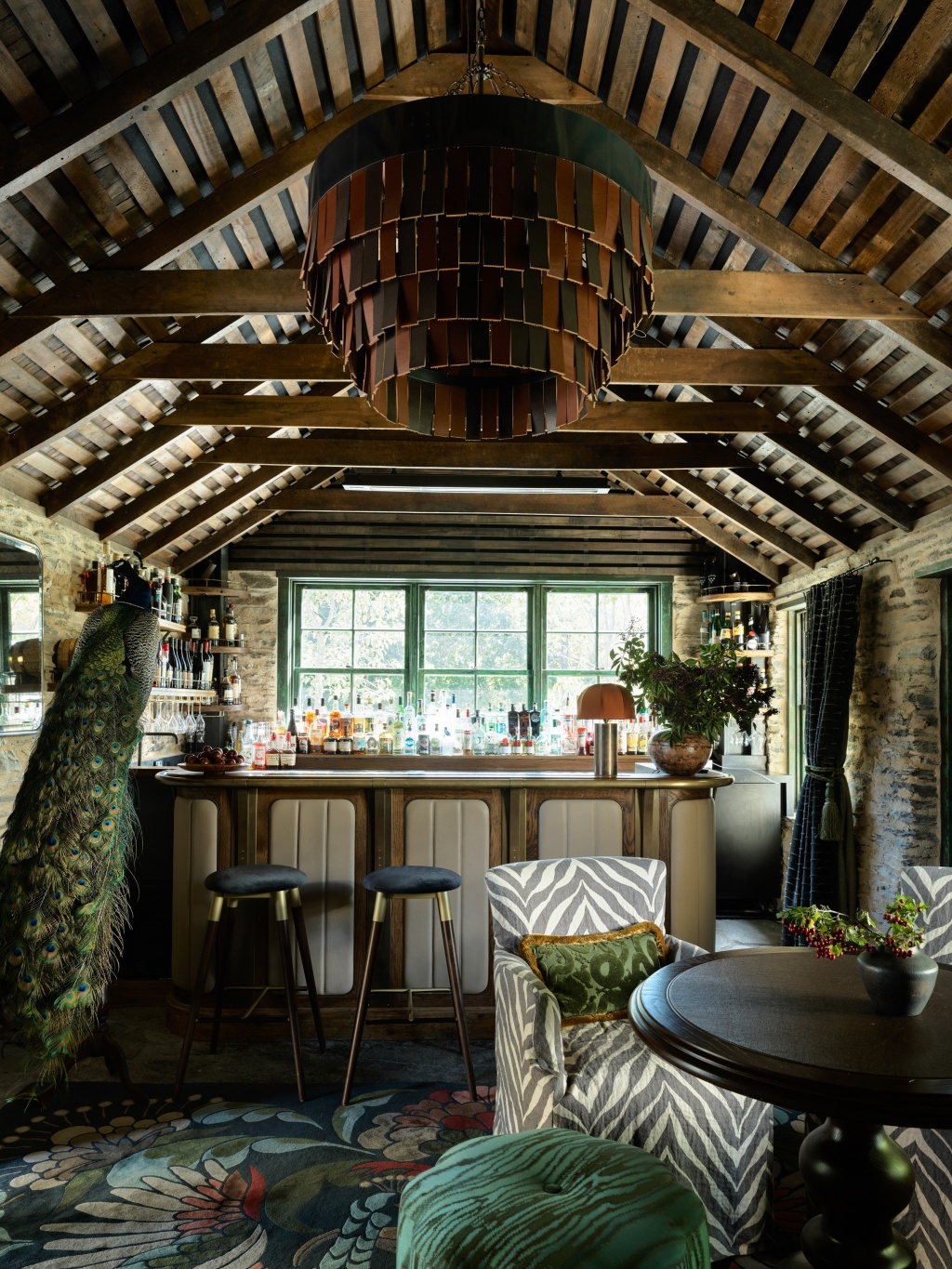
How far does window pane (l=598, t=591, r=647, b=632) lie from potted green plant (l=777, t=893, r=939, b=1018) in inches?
252

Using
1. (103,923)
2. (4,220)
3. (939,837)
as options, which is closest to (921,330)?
(939,837)

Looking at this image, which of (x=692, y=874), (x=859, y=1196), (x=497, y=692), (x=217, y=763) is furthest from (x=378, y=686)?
(x=859, y=1196)

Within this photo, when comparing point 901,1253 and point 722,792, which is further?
point 722,792

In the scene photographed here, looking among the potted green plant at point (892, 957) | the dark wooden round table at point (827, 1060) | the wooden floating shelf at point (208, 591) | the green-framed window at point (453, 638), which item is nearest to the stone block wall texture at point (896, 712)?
the green-framed window at point (453, 638)

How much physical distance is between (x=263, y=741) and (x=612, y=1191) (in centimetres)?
337

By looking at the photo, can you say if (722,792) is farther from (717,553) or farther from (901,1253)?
(901,1253)

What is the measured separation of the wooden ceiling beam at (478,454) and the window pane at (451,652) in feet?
7.83

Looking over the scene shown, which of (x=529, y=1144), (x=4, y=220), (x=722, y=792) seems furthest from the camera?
(x=722, y=792)

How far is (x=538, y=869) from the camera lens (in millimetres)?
3049

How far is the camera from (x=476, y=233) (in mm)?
1457

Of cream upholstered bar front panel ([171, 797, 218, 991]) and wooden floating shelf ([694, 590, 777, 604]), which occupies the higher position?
wooden floating shelf ([694, 590, 777, 604])

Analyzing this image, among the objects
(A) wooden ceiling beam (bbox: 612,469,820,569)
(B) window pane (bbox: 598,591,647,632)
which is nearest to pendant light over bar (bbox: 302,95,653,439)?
→ (A) wooden ceiling beam (bbox: 612,469,820,569)

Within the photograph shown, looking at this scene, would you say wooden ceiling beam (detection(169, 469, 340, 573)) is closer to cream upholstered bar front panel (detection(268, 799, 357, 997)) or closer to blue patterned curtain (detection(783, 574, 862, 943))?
cream upholstered bar front panel (detection(268, 799, 357, 997))

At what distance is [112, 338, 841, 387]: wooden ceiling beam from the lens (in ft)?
15.2
